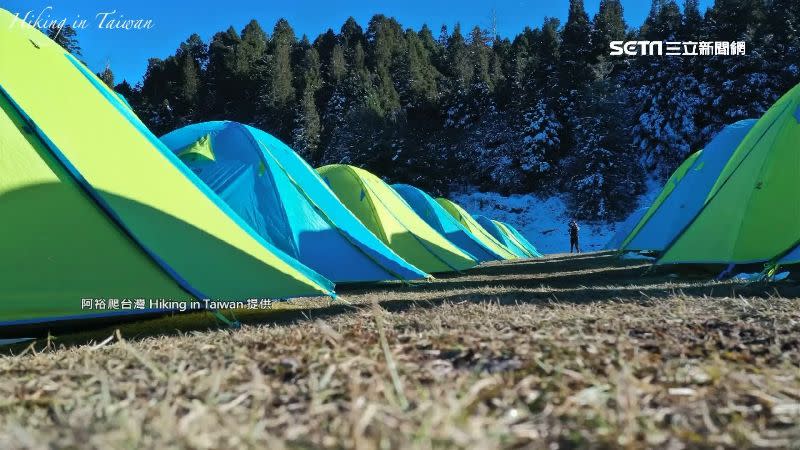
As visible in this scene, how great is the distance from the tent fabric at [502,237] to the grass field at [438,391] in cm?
2374

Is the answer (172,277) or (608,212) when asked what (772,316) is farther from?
(608,212)

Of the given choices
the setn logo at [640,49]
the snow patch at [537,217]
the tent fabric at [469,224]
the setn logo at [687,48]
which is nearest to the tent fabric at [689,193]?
the tent fabric at [469,224]

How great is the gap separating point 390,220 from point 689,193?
4.81 meters

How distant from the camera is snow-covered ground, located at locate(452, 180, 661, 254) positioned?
113ft

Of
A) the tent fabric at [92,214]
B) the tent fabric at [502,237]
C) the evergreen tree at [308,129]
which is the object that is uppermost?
the evergreen tree at [308,129]

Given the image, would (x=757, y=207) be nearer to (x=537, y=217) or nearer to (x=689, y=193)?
(x=689, y=193)

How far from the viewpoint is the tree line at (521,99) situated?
36969 mm

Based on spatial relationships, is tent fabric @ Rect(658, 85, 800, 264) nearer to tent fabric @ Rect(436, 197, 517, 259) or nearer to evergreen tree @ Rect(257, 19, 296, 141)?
tent fabric @ Rect(436, 197, 517, 259)

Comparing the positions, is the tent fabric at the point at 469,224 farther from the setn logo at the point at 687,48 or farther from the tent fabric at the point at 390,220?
the setn logo at the point at 687,48

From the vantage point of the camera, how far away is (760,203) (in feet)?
17.5

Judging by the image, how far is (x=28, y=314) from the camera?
2.82 metres

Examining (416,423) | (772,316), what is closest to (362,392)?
(416,423)

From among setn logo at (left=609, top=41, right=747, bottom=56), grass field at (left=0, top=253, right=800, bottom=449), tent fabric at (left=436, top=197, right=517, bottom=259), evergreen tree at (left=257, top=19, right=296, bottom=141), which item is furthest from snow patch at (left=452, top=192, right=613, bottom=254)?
grass field at (left=0, top=253, right=800, bottom=449)

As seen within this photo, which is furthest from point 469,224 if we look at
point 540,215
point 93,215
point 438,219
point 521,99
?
point 521,99
